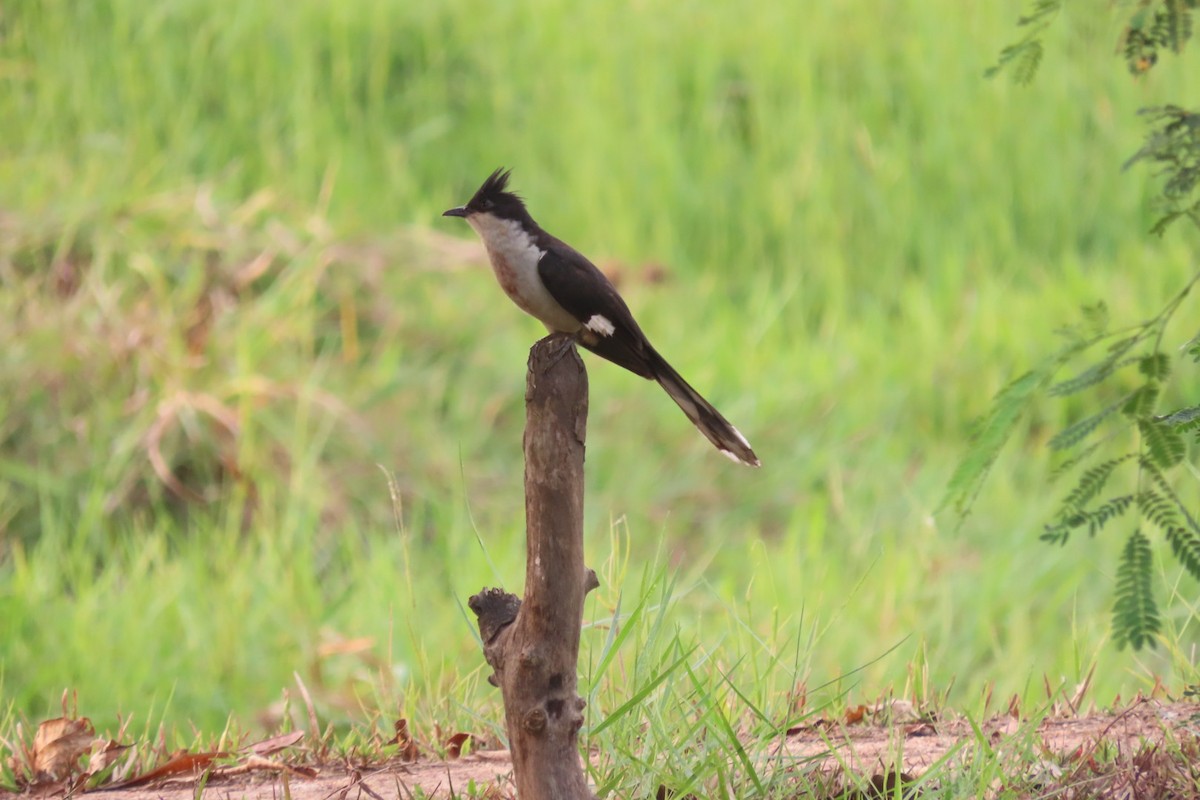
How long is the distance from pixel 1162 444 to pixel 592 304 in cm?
132

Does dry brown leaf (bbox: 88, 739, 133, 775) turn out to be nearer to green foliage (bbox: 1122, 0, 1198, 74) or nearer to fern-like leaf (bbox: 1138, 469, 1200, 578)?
fern-like leaf (bbox: 1138, 469, 1200, 578)

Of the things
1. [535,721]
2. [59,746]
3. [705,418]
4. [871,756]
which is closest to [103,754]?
[59,746]

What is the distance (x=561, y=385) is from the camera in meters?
2.62

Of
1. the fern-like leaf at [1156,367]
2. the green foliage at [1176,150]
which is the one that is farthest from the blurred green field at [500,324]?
the green foliage at [1176,150]

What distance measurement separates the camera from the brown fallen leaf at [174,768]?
320cm

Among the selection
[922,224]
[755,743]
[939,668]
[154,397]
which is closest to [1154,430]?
[755,743]

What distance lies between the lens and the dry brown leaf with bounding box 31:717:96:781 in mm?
3201

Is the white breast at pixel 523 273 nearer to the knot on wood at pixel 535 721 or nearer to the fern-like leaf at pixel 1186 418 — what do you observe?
the knot on wood at pixel 535 721

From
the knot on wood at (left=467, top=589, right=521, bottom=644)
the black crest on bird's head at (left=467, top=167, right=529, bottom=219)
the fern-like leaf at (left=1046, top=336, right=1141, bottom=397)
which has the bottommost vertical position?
the knot on wood at (left=467, top=589, right=521, bottom=644)

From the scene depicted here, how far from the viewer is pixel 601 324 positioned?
130 inches

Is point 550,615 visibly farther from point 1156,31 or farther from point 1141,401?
point 1156,31

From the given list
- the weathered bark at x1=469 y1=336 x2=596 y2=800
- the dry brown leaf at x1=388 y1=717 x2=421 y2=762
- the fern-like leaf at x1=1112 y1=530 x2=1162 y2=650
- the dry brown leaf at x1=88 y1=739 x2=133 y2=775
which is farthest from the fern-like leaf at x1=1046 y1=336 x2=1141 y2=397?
the dry brown leaf at x1=88 y1=739 x2=133 y2=775

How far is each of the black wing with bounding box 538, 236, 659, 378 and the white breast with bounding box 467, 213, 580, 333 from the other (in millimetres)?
28

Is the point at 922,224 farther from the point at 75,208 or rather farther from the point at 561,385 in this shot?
the point at 561,385
